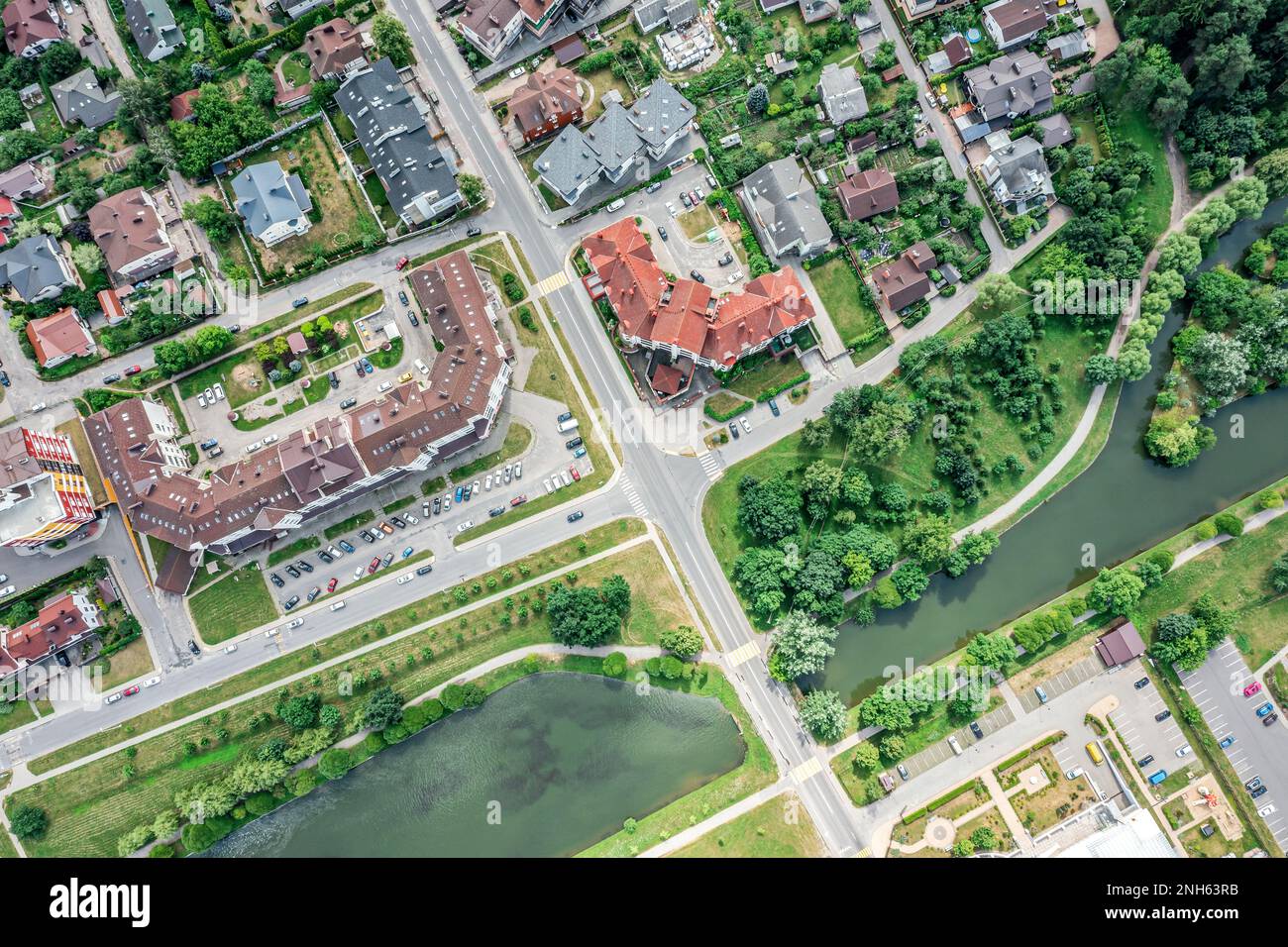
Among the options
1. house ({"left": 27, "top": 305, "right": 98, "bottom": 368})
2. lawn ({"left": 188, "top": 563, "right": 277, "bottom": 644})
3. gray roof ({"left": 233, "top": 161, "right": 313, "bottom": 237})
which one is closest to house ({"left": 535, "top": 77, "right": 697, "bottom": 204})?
gray roof ({"left": 233, "top": 161, "right": 313, "bottom": 237})

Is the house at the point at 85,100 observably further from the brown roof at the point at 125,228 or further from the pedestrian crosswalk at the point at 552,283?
the pedestrian crosswalk at the point at 552,283

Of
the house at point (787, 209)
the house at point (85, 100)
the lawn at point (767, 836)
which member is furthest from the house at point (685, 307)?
the house at point (85, 100)

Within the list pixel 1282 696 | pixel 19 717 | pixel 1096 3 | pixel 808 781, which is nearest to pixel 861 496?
pixel 808 781

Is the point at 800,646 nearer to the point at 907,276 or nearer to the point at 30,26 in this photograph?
the point at 907,276

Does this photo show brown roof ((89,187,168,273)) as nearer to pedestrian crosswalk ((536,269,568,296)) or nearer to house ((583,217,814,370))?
pedestrian crosswalk ((536,269,568,296))
